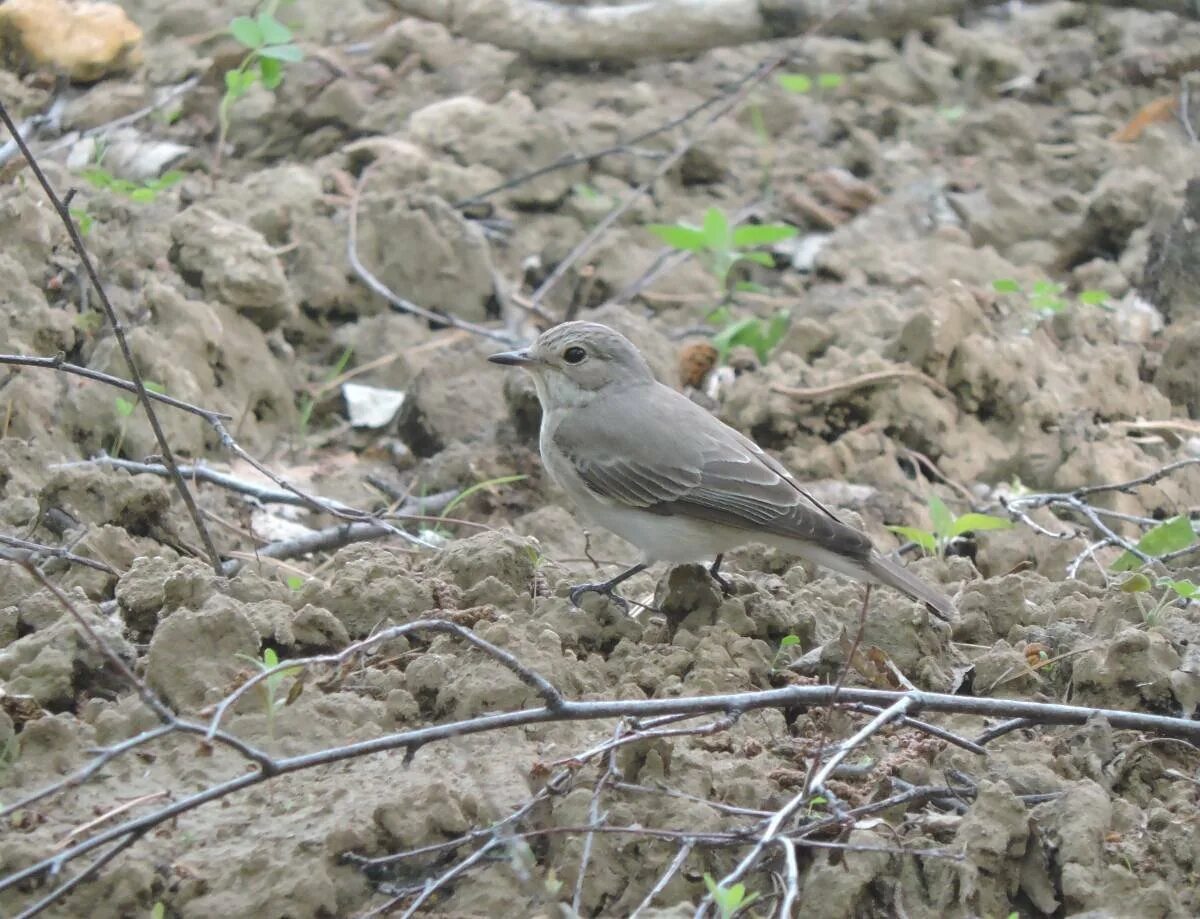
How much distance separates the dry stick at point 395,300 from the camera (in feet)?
26.4

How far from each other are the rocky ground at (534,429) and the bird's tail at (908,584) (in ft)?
0.43

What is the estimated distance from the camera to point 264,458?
7.14m

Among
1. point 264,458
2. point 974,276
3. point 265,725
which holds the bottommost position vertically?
point 974,276

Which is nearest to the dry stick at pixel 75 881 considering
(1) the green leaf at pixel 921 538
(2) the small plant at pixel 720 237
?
(1) the green leaf at pixel 921 538

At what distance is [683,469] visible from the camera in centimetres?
584

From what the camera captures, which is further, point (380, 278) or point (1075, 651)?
point (380, 278)

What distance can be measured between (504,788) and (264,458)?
3.52 m

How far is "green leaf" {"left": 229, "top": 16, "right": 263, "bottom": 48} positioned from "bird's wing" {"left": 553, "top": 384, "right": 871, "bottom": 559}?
3123 millimetres

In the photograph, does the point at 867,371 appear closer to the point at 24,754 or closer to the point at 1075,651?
the point at 1075,651

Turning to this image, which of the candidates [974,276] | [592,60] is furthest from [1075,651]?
[592,60]

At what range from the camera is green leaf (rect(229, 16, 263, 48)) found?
7961 mm

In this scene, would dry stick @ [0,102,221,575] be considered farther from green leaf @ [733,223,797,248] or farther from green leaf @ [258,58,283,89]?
green leaf @ [733,223,797,248]

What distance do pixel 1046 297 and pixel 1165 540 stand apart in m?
2.75

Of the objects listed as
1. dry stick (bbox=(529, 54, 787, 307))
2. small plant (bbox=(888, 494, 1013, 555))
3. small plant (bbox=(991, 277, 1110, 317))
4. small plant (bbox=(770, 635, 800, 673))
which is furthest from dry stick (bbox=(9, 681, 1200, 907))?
dry stick (bbox=(529, 54, 787, 307))
